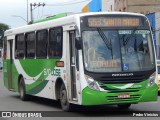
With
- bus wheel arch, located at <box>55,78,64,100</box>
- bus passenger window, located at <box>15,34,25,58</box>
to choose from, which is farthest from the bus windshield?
bus passenger window, located at <box>15,34,25,58</box>

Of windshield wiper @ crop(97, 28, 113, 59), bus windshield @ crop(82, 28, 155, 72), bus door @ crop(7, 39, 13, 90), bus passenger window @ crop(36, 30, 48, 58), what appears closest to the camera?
bus windshield @ crop(82, 28, 155, 72)

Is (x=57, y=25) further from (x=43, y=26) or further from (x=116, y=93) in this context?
(x=116, y=93)

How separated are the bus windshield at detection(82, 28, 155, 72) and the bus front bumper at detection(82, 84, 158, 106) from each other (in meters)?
0.62

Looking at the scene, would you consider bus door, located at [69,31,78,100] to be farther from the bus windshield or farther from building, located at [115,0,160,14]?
building, located at [115,0,160,14]

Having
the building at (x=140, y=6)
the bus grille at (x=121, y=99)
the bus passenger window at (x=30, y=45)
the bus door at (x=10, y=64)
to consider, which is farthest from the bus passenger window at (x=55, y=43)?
the building at (x=140, y=6)

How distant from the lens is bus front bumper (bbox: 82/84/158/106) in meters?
13.2

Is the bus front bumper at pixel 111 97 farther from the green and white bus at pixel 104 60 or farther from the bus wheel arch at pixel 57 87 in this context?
the bus wheel arch at pixel 57 87

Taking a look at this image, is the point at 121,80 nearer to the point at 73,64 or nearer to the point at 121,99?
the point at 121,99

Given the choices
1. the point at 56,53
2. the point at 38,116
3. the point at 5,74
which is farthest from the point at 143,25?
the point at 5,74

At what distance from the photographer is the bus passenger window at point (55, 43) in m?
15.2

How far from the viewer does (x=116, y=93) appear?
13.4 meters

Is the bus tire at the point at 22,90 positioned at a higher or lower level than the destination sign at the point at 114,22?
lower

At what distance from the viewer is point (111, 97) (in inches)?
527

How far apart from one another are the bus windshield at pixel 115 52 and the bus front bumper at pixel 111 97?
0.62 meters
